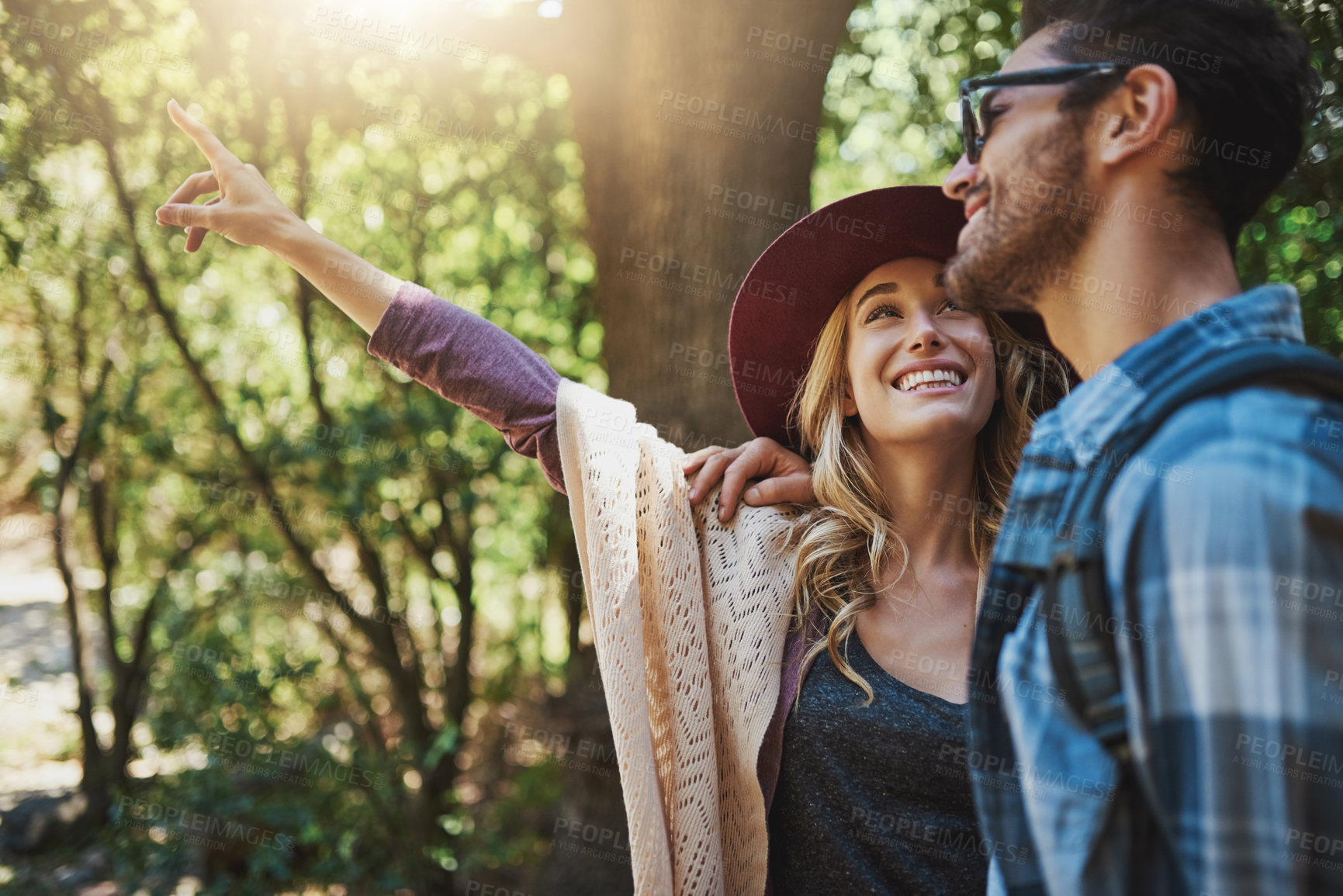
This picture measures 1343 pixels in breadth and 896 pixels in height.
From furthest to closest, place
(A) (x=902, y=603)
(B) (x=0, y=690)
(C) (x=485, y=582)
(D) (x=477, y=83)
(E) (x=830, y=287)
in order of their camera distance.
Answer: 1. (C) (x=485, y=582)
2. (B) (x=0, y=690)
3. (D) (x=477, y=83)
4. (E) (x=830, y=287)
5. (A) (x=902, y=603)

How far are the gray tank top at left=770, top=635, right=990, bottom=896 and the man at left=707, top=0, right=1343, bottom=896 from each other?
607mm

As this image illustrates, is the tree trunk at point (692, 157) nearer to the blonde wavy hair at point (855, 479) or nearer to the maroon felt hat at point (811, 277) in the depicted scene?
the maroon felt hat at point (811, 277)

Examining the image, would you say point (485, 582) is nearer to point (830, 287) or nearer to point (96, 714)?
point (96, 714)

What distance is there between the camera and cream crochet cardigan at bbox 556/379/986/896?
1.67 meters

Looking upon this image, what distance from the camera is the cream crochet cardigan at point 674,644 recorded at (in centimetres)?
167

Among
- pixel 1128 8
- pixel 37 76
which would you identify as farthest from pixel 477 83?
pixel 1128 8

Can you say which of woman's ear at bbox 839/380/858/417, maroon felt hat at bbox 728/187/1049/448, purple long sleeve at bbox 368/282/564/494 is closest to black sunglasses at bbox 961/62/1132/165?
maroon felt hat at bbox 728/187/1049/448

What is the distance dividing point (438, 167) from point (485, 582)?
236 cm

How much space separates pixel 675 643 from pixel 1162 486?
108 cm

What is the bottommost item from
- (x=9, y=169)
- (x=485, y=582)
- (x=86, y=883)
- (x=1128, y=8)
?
(x=86, y=883)

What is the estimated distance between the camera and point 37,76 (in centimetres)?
330

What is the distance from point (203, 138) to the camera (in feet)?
5.93

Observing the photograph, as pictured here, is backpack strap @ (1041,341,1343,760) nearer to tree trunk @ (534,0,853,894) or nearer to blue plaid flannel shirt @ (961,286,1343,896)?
blue plaid flannel shirt @ (961,286,1343,896)

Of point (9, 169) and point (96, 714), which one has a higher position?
point (9, 169)
